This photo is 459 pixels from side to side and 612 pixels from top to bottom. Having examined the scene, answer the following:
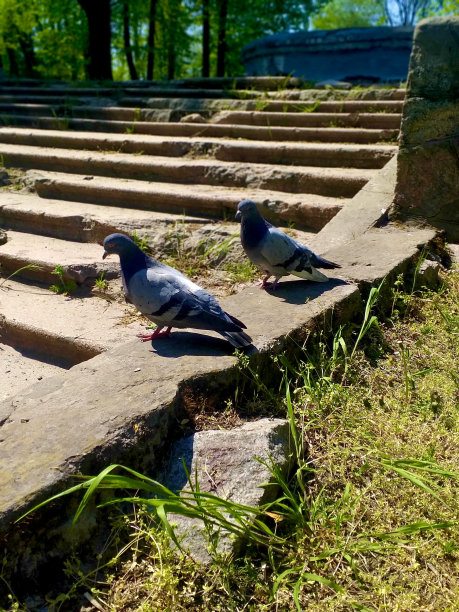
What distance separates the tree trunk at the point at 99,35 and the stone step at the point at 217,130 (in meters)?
5.76

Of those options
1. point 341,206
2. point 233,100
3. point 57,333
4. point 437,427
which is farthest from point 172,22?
point 437,427

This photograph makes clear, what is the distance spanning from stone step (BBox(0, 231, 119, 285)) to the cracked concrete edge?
1.35 metres

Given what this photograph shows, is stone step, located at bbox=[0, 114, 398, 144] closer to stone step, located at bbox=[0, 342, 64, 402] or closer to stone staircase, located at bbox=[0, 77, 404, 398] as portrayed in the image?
stone staircase, located at bbox=[0, 77, 404, 398]

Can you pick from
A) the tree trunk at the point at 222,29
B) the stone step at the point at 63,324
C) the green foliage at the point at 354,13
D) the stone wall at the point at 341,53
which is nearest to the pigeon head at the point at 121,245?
the stone step at the point at 63,324

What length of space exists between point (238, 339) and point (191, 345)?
287mm

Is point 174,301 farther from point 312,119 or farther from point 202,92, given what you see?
point 202,92

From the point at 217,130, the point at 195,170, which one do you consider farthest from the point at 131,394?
the point at 217,130

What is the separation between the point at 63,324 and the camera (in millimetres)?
3457

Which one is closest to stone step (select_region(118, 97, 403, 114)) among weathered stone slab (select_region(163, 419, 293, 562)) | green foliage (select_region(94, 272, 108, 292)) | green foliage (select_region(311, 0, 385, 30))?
green foliage (select_region(94, 272, 108, 292))

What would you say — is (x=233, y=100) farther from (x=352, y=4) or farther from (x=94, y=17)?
(x=352, y=4)

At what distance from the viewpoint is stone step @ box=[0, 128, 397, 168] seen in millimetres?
5254

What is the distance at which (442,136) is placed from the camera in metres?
3.81

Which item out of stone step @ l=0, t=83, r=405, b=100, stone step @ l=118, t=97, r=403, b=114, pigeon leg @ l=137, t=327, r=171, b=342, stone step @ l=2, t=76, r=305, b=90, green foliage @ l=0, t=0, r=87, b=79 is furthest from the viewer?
green foliage @ l=0, t=0, r=87, b=79

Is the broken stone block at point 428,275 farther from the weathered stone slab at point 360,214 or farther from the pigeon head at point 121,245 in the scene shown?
the pigeon head at point 121,245
